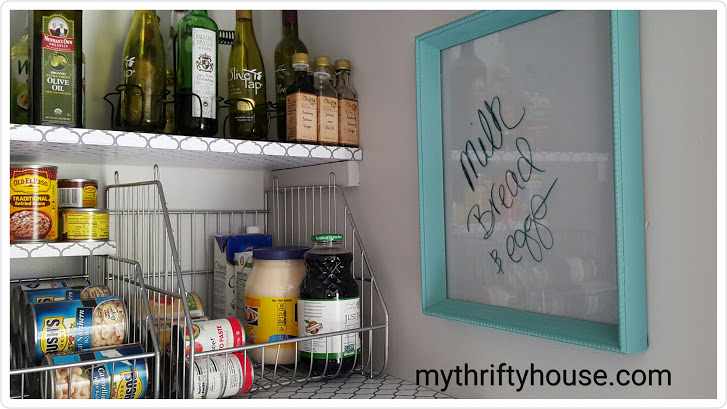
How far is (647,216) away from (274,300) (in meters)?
0.66

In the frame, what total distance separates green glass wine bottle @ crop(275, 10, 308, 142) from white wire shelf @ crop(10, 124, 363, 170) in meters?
0.11

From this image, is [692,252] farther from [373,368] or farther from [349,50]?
[349,50]

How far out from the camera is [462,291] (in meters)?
1.01

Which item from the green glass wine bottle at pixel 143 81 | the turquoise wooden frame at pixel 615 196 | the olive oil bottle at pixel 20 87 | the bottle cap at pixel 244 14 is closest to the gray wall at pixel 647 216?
the turquoise wooden frame at pixel 615 196

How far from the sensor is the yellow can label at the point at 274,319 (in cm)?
113

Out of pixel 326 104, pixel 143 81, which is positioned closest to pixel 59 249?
pixel 143 81

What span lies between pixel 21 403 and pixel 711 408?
885 millimetres

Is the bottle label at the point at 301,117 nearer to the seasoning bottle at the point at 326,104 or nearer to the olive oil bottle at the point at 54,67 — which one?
the seasoning bottle at the point at 326,104

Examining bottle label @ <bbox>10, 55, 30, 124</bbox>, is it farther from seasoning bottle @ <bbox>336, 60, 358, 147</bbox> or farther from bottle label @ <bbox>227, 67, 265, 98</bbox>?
seasoning bottle @ <bbox>336, 60, 358, 147</bbox>

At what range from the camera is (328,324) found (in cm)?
107

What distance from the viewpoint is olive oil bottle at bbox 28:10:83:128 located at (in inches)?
36.6

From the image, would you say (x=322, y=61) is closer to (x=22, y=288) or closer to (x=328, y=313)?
(x=328, y=313)

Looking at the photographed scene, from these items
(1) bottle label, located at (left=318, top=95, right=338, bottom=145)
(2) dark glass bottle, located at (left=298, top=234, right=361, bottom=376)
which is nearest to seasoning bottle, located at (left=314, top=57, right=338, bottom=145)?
(1) bottle label, located at (left=318, top=95, right=338, bottom=145)

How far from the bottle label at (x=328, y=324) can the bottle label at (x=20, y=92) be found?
560mm
